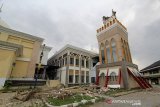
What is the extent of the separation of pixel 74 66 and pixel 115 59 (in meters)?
9.76

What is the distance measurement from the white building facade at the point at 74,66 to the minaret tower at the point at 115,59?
197 inches

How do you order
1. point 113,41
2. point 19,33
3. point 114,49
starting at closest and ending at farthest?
point 19,33 → point 114,49 → point 113,41

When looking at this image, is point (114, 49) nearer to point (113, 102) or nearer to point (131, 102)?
point (131, 102)

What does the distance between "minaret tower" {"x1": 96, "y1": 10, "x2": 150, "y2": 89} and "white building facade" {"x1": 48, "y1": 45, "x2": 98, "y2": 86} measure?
197 inches

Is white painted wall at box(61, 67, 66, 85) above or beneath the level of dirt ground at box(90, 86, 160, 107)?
above

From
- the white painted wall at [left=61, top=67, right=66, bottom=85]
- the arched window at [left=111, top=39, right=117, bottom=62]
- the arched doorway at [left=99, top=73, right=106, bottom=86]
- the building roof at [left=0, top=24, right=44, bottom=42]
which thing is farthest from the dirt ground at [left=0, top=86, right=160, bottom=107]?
the building roof at [left=0, top=24, right=44, bottom=42]

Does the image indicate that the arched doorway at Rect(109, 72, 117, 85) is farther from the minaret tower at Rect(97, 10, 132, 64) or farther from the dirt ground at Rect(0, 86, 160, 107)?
the dirt ground at Rect(0, 86, 160, 107)

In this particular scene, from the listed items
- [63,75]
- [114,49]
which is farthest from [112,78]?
[63,75]

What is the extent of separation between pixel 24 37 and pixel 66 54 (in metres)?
9.79

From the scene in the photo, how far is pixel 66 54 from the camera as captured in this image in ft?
84.9

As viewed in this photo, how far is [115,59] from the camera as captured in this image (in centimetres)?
2133

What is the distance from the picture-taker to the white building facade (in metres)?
24.5

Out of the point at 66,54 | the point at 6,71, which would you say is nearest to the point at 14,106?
the point at 6,71

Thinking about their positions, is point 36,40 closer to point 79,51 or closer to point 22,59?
point 22,59
